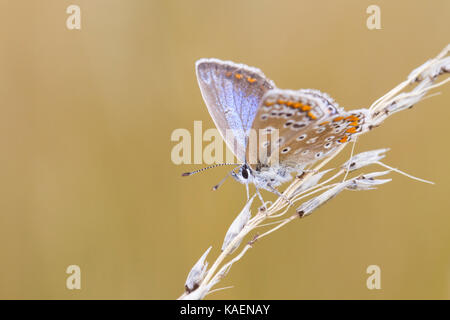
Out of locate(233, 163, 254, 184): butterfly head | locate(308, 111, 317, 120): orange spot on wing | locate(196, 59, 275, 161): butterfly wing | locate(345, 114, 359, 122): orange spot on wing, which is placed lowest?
locate(233, 163, 254, 184): butterfly head

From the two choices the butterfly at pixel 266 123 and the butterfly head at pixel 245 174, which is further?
the butterfly head at pixel 245 174

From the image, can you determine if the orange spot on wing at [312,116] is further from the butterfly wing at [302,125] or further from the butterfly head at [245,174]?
the butterfly head at [245,174]

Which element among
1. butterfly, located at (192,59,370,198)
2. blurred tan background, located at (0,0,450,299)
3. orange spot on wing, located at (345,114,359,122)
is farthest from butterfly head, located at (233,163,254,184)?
blurred tan background, located at (0,0,450,299)

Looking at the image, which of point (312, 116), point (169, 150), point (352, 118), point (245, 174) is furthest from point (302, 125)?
point (169, 150)

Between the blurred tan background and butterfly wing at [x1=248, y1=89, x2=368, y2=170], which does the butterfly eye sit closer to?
butterfly wing at [x1=248, y1=89, x2=368, y2=170]

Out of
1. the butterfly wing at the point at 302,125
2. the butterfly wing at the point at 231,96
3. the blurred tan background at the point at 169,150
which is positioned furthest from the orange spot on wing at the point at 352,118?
the blurred tan background at the point at 169,150

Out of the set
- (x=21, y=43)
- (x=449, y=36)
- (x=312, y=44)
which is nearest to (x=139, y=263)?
(x=21, y=43)
